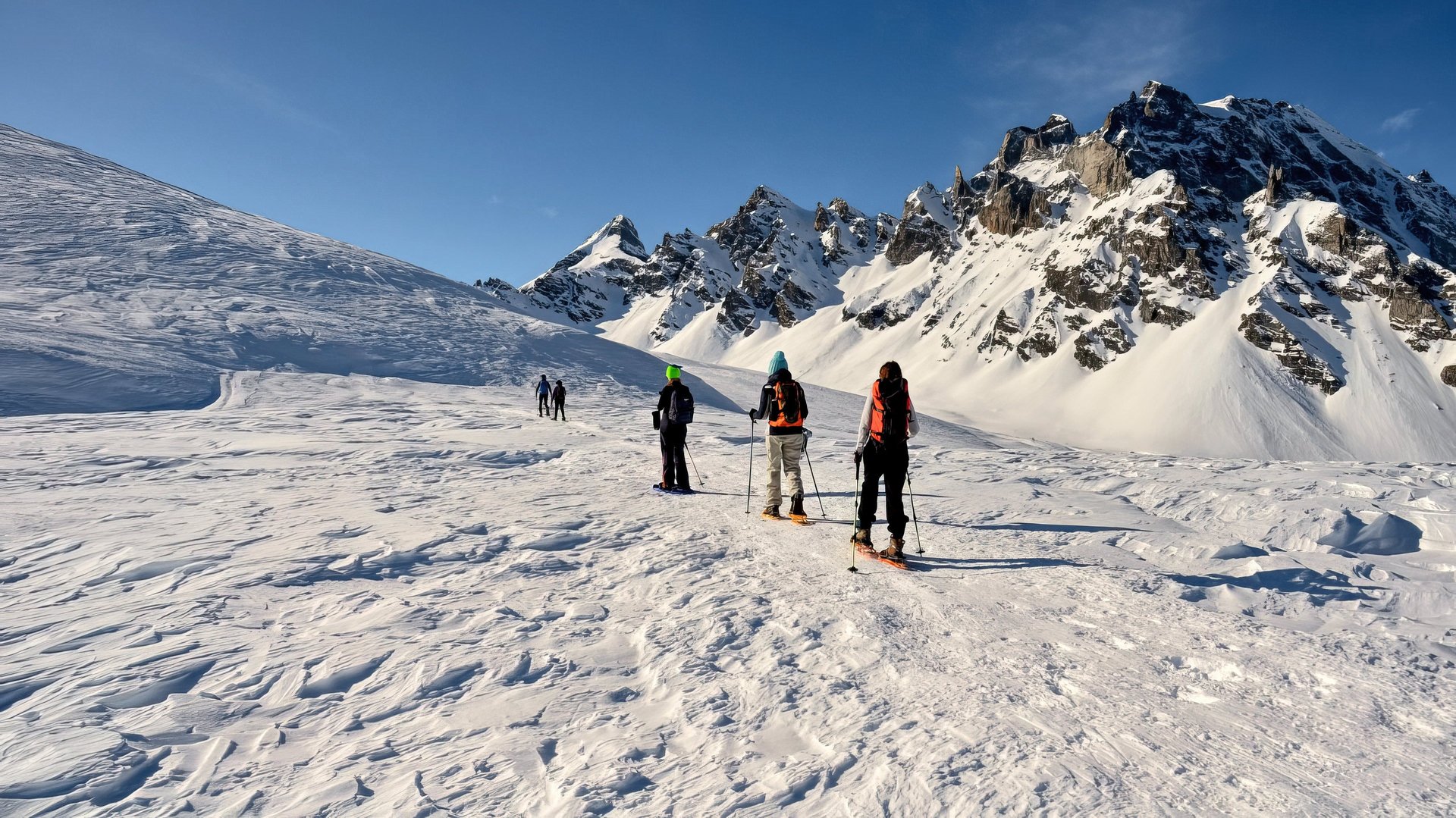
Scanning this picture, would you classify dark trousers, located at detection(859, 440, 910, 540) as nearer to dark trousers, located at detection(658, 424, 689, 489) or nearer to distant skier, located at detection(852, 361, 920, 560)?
distant skier, located at detection(852, 361, 920, 560)

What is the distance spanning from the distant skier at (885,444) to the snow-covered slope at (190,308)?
22.5 meters

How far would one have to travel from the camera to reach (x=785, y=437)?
945 centimetres

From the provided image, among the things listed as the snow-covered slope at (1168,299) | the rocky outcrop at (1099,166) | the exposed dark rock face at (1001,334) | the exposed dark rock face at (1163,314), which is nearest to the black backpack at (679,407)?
the snow-covered slope at (1168,299)

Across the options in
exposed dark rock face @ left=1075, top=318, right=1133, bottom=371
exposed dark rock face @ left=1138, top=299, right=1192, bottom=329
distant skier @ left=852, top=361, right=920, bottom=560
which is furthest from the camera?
exposed dark rock face @ left=1075, top=318, right=1133, bottom=371

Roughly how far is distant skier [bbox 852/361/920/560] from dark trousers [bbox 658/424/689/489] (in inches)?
173

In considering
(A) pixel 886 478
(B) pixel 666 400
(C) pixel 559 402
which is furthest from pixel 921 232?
(A) pixel 886 478

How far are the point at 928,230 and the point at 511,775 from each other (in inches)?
7837

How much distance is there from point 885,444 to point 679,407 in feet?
16.2

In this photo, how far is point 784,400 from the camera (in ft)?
30.7

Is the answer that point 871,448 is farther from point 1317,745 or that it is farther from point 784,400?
point 1317,745

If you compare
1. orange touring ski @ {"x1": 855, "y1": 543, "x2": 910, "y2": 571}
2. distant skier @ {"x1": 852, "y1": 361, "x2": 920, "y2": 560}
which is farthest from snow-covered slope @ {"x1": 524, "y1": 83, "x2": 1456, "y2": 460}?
orange touring ski @ {"x1": 855, "y1": 543, "x2": 910, "y2": 571}

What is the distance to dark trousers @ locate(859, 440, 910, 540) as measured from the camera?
729 centimetres

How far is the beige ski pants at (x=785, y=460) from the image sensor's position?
30.7ft

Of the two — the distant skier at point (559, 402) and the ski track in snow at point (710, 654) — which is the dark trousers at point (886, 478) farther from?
the distant skier at point (559, 402)
